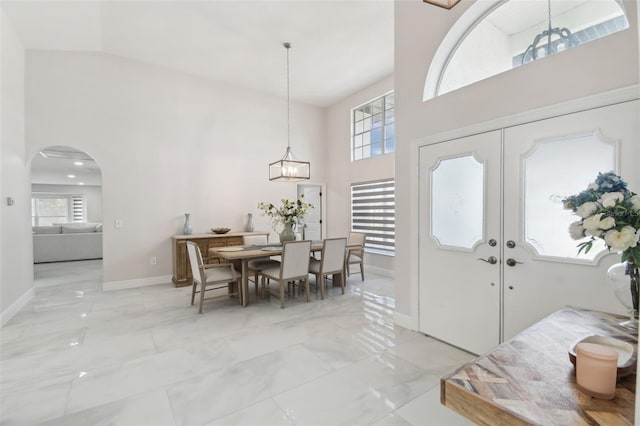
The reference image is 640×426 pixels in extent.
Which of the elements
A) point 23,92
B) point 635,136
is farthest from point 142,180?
point 635,136

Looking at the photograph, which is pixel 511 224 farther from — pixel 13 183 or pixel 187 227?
pixel 13 183

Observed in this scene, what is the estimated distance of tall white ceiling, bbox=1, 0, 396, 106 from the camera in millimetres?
3703

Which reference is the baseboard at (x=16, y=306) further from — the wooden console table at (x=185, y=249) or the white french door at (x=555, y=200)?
the white french door at (x=555, y=200)

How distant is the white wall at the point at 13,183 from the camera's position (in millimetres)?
3559

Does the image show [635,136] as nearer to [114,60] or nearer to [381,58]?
[381,58]

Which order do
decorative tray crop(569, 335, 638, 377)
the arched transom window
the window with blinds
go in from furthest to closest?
1. the window with blinds
2. the arched transom window
3. decorative tray crop(569, 335, 638, 377)

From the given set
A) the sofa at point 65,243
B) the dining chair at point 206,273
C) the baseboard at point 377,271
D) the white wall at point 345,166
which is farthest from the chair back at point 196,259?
the sofa at point 65,243

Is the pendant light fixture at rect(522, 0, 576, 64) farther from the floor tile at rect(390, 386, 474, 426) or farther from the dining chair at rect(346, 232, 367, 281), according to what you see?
the dining chair at rect(346, 232, 367, 281)

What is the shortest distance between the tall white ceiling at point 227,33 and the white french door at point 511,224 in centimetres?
244

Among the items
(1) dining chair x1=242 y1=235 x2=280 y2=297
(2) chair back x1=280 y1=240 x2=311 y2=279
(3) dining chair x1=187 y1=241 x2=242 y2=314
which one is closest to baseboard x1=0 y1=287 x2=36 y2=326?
(3) dining chair x1=187 y1=241 x2=242 y2=314

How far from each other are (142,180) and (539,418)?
5.77 metres

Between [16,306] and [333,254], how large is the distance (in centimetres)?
423

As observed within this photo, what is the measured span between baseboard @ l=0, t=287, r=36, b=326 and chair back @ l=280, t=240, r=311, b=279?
10.6 ft

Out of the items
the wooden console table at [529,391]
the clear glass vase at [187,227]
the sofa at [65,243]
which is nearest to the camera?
the wooden console table at [529,391]
